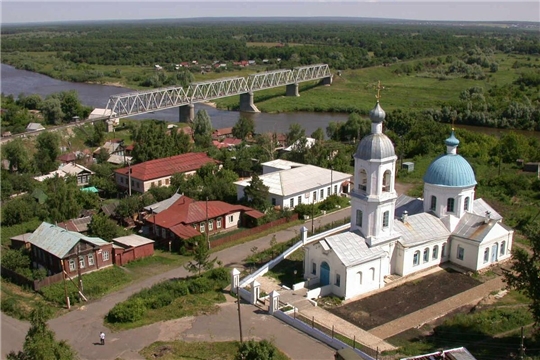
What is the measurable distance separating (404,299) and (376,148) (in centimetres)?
523

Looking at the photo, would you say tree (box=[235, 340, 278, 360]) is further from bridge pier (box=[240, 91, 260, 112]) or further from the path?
bridge pier (box=[240, 91, 260, 112])

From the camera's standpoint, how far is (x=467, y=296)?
2117cm

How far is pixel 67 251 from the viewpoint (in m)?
22.7

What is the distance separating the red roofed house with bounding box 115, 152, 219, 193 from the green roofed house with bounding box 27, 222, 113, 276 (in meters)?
9.10

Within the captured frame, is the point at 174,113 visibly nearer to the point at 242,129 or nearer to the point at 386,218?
the point at 242,129

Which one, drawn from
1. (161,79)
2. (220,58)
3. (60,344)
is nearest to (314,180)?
(60,344)

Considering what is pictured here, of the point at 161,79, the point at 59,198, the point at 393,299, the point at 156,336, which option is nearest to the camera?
the point at 156,336

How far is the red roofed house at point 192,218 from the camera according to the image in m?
26.4

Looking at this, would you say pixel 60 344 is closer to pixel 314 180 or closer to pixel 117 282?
pixel 117 282

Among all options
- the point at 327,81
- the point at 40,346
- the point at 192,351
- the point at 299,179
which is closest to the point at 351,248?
the point at 192,351

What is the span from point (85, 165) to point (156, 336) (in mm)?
22402

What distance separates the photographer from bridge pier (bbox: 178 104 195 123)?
189 feet

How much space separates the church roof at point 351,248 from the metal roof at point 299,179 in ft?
29.9

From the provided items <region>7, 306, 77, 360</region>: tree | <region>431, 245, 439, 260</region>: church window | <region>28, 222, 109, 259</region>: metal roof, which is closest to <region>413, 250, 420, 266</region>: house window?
<region>431, 245, 439, 260</region>: church window
